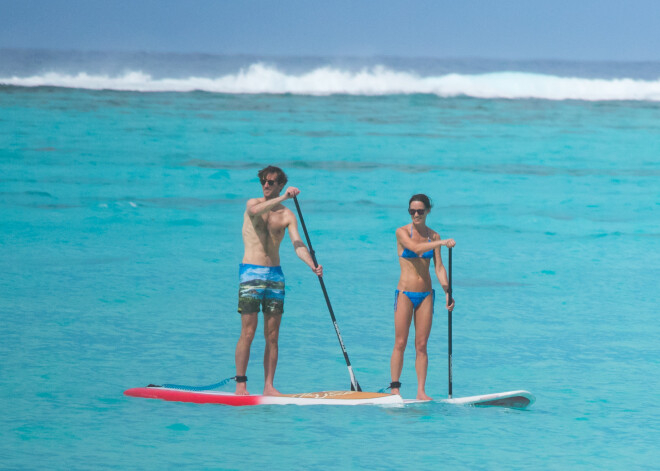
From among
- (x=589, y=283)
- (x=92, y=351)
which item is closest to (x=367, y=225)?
(x=589, y=283)

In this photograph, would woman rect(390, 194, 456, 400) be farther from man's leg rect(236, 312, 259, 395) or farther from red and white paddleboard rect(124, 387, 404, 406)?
man's leg rect(236, 312, 259, 395)

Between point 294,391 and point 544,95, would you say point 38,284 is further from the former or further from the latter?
point 544,95

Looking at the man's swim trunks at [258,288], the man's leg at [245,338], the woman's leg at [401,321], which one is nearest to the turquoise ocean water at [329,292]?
the man's leg at [245,338]

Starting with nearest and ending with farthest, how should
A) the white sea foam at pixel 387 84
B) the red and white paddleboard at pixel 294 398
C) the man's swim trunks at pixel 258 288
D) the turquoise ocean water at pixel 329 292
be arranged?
the turquoise ocean water at pixel 329 292 < the man's swim trunks at pixel 258 288 < the red and white paddleboard at pixel 294 398 < the white sea foam at pixel 387 84

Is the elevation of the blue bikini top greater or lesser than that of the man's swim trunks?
greater

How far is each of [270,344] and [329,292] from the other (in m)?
4.14

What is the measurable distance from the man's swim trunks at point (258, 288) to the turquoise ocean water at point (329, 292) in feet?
1.97

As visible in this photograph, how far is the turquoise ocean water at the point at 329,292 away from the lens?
215 inches

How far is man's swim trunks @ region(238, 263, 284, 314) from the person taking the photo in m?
5.57

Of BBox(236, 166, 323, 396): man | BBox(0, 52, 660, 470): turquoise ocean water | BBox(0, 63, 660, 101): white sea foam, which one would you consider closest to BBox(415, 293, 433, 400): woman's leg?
BBox(0, 52, 660, 470): turquoise ocean water

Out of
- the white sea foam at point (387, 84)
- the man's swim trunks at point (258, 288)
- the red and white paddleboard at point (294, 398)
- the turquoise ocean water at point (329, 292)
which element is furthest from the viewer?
the white sea foam at point (387, 84)

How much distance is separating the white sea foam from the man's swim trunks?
34.5 metres

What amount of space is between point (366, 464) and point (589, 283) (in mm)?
5884

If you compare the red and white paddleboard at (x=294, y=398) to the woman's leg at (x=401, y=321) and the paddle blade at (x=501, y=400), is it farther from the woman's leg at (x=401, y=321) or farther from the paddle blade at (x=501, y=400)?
the paddle blade at (x=501, y=400)
